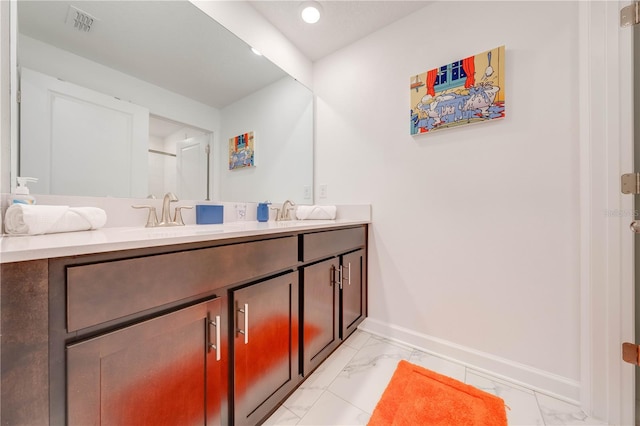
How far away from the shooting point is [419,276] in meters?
1.60

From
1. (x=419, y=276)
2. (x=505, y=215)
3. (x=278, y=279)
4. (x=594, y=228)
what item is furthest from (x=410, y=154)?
(x=278, y=279)

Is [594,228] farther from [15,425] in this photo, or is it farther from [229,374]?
[15,425]

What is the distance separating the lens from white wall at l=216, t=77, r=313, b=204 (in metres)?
1.50

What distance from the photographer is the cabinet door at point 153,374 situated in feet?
1.72

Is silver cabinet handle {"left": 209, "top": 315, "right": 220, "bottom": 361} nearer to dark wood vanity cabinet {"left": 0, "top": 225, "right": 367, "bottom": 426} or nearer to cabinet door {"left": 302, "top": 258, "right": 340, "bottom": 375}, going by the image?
dark wood vanity cabinet {"left": 0, "top": 225, "right": 367, "bottom": 426}

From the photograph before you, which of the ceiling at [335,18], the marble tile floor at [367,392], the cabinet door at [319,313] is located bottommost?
the marble tile floor at [367,392]

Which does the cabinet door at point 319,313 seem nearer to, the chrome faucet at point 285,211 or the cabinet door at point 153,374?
the cabinet door at point 153,374

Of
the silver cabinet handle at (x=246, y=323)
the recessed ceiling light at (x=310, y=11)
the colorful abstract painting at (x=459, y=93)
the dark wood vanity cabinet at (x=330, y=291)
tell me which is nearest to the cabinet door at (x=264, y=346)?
the silver cabinet handle at (x=246, y=323)

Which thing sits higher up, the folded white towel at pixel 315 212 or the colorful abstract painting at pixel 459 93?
the colorful abstract painting at pixel 459 93

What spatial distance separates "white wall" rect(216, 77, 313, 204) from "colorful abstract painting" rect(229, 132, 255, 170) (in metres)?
0.03

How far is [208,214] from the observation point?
1.30m

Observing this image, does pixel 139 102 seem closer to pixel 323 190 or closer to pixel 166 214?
pixel 166 214

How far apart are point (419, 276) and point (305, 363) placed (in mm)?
921

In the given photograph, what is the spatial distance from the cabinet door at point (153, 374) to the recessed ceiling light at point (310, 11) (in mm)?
1847
